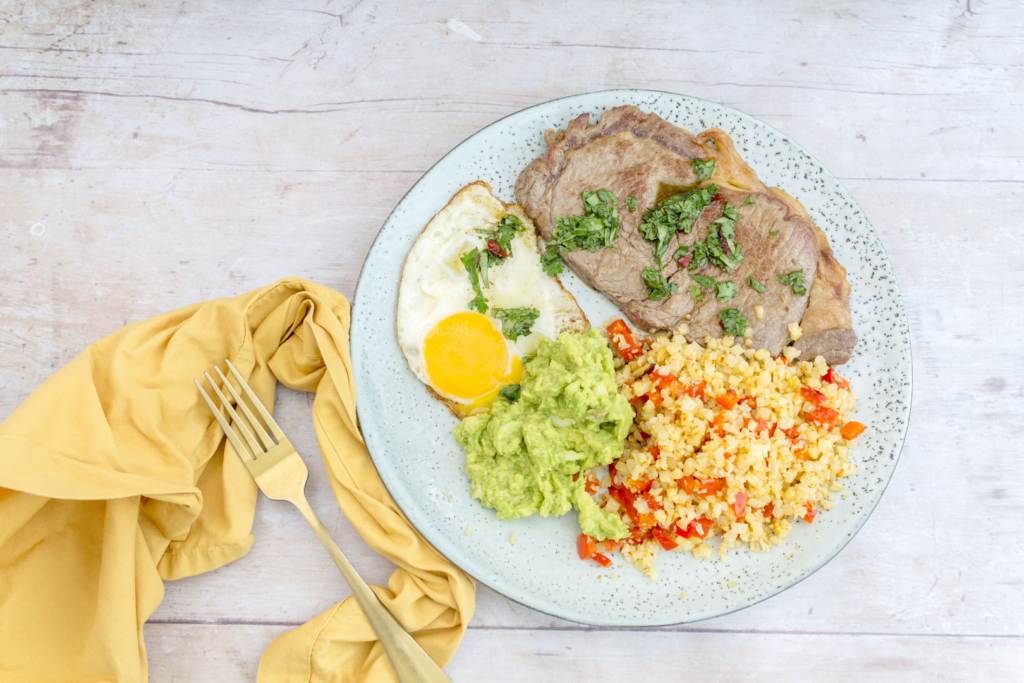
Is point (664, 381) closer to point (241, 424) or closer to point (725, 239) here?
point (725, 239)

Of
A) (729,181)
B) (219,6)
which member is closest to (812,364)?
(729,181)

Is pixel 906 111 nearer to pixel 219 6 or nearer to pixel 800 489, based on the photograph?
pixel 800 489

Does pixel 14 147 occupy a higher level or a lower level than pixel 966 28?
lower

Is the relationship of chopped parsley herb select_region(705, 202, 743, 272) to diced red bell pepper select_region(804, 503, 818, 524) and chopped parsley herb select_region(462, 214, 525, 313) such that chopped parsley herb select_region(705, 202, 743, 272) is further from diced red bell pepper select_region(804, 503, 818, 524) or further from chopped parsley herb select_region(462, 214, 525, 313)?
diced red bell pepper select_region(804, 503, 818, 524)

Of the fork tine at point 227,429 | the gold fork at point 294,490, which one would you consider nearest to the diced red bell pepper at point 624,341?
the gold fork at point 294,490

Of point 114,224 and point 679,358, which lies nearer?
point 679,358

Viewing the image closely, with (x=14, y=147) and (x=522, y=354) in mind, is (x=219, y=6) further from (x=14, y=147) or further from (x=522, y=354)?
(x=522, y=354)

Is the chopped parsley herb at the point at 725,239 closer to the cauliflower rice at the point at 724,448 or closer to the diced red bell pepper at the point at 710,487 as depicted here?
the cauliflower rice at the point at 724,448

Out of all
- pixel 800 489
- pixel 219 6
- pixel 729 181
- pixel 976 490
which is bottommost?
pixel 976 490
